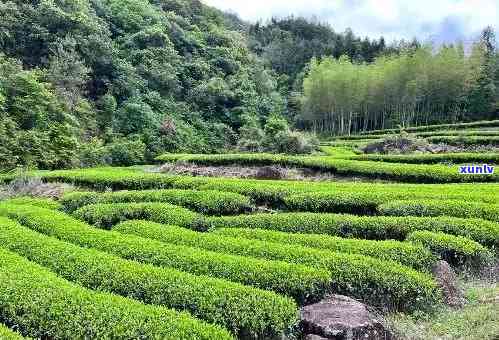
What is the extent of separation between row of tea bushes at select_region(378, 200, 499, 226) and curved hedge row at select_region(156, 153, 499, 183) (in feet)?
20.9

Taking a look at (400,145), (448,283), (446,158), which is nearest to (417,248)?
(448,283)

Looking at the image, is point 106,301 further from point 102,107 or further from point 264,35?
point 264,35

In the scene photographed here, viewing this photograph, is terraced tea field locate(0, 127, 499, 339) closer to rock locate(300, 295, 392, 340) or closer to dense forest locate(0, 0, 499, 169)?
rock locate(300, 295, 392, 340)

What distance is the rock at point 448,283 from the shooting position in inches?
452

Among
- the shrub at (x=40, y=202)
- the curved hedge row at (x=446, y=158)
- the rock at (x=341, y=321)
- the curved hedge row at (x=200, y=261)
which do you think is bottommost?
the rock at (x=341, y=321)

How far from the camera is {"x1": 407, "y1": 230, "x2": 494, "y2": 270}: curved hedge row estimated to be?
13.1 meters

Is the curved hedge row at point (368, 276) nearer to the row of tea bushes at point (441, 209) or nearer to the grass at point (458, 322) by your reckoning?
the grass at point (458, 322)

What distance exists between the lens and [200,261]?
12188mm

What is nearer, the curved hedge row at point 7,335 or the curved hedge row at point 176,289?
the curved hedge row at point 7,335

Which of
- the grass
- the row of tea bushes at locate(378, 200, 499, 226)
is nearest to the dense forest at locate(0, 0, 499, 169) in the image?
the row of tea bushes at locate(378, 200, 499, 226)

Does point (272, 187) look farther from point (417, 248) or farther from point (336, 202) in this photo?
point (417, 248)

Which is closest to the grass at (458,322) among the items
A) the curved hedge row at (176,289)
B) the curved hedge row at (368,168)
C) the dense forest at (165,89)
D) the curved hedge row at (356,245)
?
the curved hedge row at (356,245)

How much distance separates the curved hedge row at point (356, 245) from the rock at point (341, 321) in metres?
2.89

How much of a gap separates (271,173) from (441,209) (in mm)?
11860
